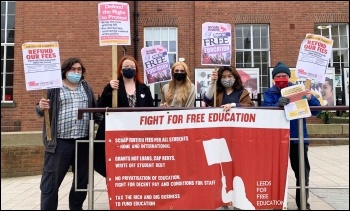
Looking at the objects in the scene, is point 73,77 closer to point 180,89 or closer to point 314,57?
point 180,89

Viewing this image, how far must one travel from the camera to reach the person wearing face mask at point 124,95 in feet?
A: 14.7

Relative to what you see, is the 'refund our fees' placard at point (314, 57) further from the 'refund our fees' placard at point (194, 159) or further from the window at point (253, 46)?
the window at point (253, 46)

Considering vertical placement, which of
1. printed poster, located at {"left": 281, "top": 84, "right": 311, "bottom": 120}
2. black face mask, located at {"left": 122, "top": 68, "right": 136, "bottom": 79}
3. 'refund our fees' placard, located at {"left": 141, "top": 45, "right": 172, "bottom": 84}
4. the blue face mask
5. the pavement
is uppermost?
'refund our fees' placard, located at {"left": 141, "top": 45, "right": 172, "bottom": 84}

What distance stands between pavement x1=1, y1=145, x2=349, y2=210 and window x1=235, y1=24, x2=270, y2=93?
6709 mm

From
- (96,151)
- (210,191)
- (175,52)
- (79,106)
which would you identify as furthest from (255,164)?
(175,52)

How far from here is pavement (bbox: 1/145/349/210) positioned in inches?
199

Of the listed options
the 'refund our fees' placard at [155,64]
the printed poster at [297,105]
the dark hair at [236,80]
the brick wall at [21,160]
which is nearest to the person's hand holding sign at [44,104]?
the 'refund our fees' placard at [155,64]

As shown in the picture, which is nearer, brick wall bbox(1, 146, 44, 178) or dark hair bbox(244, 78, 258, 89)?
brick wall bbox(1, 146, 44, 178)

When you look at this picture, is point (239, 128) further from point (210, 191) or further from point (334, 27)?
point (334, 27)

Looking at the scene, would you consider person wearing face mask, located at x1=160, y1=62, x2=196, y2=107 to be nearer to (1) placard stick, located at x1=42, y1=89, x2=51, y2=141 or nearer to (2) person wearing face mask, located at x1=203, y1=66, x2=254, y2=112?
(2) person wearing face mask, located at x1=203, y1=66, x2=254, y2=112

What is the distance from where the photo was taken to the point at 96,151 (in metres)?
4.46

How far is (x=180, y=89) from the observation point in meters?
4.89

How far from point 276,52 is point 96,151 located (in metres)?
11.3

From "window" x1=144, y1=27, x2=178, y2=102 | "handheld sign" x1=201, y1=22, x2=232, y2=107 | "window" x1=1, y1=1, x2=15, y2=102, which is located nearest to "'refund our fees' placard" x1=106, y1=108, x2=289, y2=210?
"handheld sign" x1=201, y1=22, x2=232, y2=107
